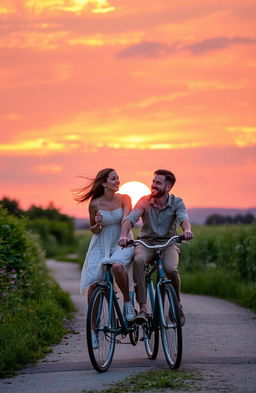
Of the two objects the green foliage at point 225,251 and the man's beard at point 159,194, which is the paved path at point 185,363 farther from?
the green foliage at point 225,251

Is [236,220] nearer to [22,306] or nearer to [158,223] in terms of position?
[22,306]

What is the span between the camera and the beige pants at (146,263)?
9836mm

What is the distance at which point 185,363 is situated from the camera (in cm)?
992

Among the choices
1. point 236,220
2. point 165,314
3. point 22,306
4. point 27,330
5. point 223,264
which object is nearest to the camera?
point 165,314

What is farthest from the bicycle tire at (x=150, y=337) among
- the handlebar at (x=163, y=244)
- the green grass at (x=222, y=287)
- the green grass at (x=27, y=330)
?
the green grass at (x=222, y=287)

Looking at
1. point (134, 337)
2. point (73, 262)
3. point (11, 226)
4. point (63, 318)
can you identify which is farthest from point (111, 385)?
point (73, 262)

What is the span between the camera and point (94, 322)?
980cm

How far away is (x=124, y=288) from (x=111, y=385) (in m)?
1.52

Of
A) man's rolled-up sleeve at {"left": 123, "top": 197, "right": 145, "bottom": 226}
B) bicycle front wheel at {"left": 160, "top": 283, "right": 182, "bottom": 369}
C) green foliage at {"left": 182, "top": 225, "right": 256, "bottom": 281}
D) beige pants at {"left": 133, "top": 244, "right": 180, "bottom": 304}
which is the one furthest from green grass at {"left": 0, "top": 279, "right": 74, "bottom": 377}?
green foliage at {"left": 182, "top": 225, "right": 256, "bottom": 281}

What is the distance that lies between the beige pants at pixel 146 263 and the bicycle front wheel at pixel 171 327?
0.25 m

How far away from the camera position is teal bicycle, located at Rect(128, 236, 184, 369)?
9.29 metres

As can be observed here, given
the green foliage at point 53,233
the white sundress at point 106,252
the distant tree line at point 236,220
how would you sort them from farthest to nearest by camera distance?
the green foliage at point 53,233 → the distant tree line at point 236,220 → the white sundress at point 106,252

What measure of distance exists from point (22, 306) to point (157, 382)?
556 cm

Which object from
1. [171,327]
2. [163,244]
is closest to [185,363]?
[171,327]
